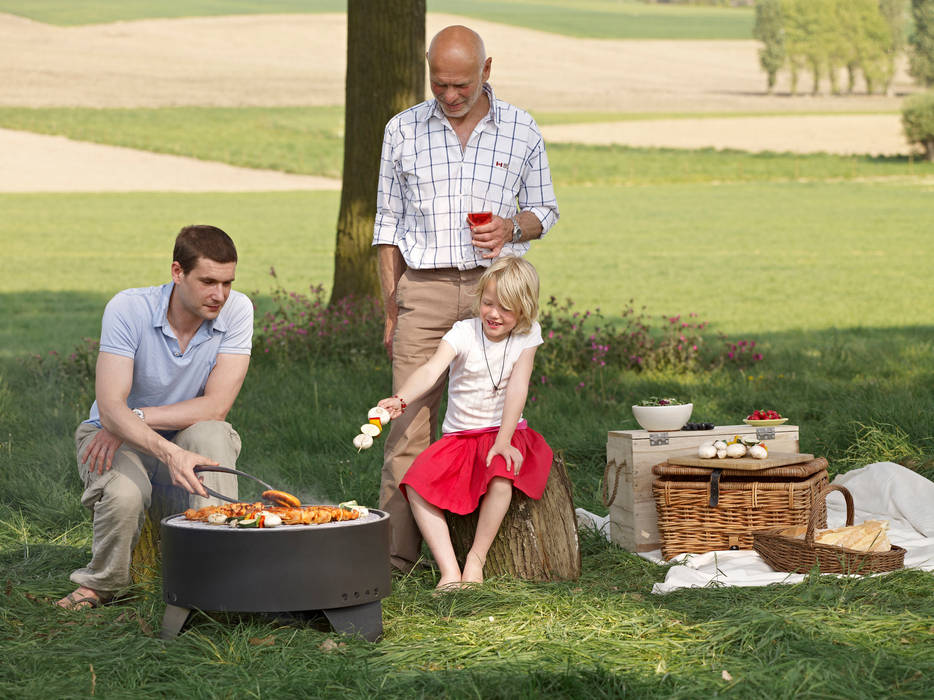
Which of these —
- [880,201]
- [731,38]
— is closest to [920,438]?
[880,201]

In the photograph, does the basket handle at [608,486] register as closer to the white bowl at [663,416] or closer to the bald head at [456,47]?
the white bowl at [663,416]

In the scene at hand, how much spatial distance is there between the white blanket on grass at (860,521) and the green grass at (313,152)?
35949 millimetres

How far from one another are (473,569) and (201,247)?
166 centimetres

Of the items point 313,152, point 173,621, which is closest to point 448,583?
point 173,621

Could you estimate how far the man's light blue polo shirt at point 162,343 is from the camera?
4.89m

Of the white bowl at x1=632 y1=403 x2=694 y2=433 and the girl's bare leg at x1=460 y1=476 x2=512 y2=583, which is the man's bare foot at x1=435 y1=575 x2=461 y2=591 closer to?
the girl's bare leg at x1=460 y1=476 x2=512 y2=583

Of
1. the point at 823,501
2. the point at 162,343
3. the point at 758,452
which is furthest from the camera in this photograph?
the point at 823,501

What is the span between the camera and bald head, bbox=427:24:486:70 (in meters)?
5.09

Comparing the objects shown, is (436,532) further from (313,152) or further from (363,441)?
(313,152)

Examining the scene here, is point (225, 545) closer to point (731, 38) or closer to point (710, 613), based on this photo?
point (710, 613)

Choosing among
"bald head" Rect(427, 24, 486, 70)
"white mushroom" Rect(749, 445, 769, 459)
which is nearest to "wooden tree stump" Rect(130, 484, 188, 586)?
"bald head" Rect(427, 24, 486, 70)

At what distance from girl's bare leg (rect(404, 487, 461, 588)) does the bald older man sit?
31cm

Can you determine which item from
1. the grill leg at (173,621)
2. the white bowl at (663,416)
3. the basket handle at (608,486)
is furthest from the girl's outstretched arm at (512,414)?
the grill leg at (173,621)

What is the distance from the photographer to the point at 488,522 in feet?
16.8
